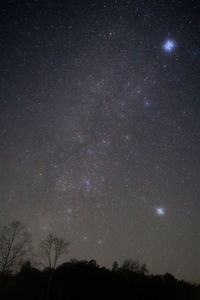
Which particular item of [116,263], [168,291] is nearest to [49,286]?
[168,291]

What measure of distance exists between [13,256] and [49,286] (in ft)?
23.0

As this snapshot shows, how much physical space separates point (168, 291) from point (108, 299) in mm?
6302

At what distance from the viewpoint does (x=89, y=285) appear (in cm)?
2161

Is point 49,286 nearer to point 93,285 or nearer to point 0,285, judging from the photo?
point 93,285

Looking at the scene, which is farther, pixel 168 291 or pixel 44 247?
pixel 44 247

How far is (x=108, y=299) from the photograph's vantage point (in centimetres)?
1969

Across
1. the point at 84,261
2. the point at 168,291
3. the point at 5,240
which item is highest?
the point at 5,240

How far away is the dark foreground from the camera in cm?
2011

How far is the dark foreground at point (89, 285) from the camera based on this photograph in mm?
20109

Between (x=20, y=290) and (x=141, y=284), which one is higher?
(x=141, y=284)

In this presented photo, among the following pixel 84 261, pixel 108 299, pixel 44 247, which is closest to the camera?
pixel 108 299

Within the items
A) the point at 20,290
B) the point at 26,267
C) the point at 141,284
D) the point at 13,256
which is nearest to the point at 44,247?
the point at 26,267

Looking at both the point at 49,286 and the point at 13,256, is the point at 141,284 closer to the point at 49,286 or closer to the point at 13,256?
the point at 49,286

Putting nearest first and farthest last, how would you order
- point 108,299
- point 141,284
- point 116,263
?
point 108,299, point 141,284, point 116,263
